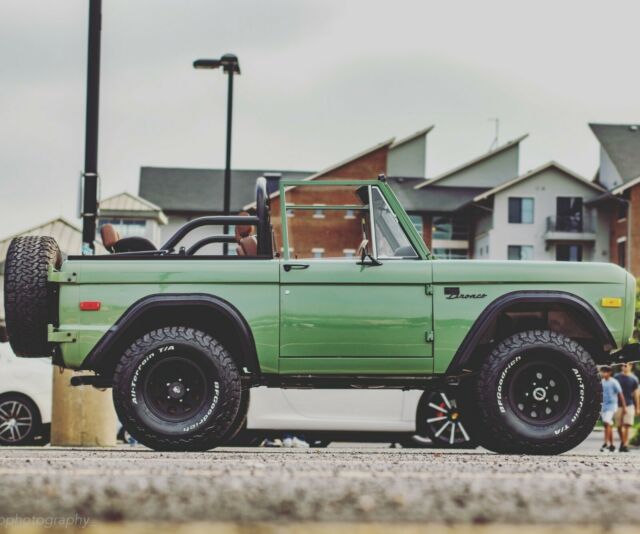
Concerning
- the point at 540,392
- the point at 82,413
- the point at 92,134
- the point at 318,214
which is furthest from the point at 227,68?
the point at 540,392

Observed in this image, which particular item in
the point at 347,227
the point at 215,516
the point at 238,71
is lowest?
the point at 215,516

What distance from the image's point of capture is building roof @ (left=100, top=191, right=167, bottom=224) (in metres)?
77.8

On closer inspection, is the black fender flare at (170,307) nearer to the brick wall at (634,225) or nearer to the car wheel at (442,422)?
the car wheel at (442,422)

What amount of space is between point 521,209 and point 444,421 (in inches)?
2354

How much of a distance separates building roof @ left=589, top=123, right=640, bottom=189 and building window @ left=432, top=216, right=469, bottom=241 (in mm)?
11663

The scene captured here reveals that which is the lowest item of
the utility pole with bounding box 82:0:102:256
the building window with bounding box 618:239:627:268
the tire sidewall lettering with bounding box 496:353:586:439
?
the tire sidewall lettering with bounding box 496:353:586:439

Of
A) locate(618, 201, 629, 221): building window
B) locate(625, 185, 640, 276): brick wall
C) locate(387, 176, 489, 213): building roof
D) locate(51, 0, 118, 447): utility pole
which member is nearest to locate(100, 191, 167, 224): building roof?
locate(387, 176, 489, 213): building roof

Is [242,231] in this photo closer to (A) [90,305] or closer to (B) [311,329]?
(B) [311,329]

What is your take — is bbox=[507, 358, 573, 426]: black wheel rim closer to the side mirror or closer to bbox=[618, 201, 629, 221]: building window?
the side mirror

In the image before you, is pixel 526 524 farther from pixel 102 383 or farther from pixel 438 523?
pixel 102 383

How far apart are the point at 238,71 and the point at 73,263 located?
17.9m

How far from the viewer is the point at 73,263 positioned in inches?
314

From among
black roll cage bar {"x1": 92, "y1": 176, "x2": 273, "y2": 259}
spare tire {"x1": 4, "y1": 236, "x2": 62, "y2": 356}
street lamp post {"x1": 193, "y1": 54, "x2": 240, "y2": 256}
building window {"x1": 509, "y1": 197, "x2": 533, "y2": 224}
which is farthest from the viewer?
building window {"x1": 509, "y1": 197, "x2": 533, "y2": 224}

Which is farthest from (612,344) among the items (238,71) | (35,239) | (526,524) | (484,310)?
(238,71)
